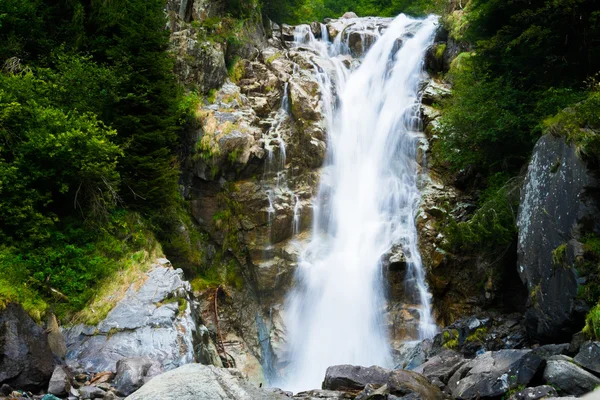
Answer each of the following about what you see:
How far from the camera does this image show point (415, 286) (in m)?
15.1

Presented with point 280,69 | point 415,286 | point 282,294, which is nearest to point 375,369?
point 415,286

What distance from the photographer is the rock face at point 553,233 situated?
9086 mm

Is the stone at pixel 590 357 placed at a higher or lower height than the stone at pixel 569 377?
higher

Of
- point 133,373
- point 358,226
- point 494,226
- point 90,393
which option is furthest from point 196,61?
point 90,393

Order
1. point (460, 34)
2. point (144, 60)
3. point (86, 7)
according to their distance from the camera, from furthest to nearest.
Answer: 1. point (460, 34)
2. point (86, 7)
3. point (144, 60)

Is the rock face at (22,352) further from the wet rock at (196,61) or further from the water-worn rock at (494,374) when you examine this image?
the wet rock at (196,61)

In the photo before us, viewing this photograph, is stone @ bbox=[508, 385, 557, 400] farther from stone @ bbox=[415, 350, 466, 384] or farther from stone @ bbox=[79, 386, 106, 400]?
stone @ bbox=[79, 386, 106, 400]

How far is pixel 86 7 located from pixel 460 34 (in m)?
15.7

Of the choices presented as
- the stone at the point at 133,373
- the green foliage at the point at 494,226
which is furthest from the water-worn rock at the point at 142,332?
the green foliage at the point at 494,226

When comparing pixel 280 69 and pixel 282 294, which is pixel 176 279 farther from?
pixel 280 69

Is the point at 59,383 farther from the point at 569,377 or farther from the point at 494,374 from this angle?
the point at 569,377

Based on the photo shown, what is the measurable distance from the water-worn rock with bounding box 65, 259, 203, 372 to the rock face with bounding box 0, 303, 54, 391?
946 mm

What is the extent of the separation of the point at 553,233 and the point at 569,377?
356 cm

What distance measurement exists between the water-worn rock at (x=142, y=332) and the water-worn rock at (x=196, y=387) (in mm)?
4456
